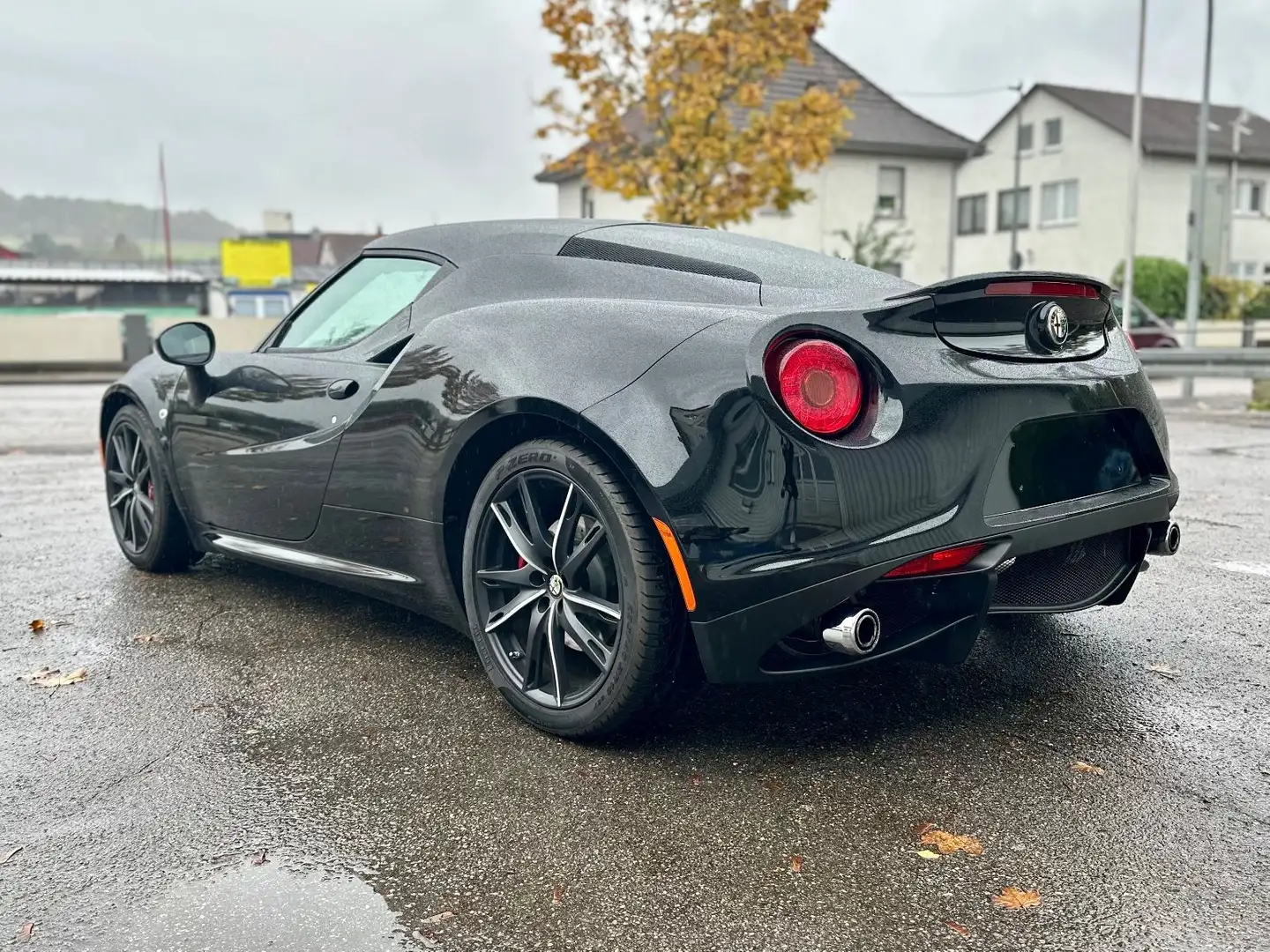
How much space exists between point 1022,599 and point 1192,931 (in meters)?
0.99

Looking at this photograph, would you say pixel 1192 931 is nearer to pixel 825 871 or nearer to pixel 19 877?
pixel 825 871

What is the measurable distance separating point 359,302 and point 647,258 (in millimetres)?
1121

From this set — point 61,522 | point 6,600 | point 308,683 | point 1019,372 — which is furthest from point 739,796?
point 61,522

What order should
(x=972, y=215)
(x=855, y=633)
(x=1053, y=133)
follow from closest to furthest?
(x=855, y=633) < (x=1053, y=133) < (x=972, y=215)

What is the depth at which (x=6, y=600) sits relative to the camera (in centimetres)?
452

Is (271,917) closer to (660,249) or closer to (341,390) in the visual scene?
(341,390)

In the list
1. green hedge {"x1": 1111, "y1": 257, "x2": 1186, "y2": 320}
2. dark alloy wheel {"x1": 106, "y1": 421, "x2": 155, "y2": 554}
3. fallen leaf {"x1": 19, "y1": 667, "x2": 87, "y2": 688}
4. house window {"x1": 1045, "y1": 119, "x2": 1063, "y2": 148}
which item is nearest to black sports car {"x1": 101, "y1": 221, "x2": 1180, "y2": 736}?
fallen leaf {"x1": 19, "y1": 667, "x2": 87, "y2": 688}

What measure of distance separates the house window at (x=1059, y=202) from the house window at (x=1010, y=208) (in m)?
0.53

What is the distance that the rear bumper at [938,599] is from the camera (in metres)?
2.52

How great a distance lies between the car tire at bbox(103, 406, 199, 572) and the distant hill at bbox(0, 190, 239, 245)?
453ft

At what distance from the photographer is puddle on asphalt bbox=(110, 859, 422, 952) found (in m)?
2.03

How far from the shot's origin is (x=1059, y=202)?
137ft

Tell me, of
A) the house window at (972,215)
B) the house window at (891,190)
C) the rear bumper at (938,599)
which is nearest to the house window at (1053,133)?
the house window at (972,215)

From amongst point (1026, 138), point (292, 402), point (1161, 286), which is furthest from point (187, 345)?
point (1026, 138)
